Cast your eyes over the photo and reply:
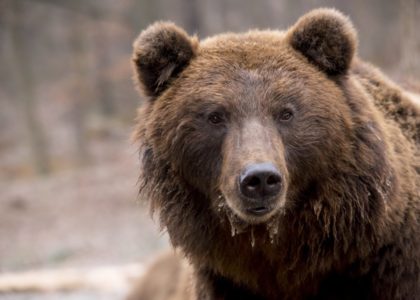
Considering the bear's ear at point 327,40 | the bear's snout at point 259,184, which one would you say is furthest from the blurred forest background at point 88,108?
the bear's snout at point 259,184

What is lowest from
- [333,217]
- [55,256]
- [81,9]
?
[55,256]

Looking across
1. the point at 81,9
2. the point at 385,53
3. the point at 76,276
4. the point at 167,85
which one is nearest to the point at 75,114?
the point at 81,9

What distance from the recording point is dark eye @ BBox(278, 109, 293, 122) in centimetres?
440

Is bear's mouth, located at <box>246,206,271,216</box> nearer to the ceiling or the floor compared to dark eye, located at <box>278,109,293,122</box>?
nearer to the floor

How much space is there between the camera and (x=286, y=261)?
456 centimetres

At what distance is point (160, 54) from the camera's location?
470 cm

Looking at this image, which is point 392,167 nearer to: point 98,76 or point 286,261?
point 286,261

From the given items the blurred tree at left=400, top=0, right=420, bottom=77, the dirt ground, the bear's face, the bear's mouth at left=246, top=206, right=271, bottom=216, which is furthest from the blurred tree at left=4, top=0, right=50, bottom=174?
the bear's mouth at left=246, top=206, right=271, bottom=216

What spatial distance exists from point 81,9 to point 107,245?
28.9 feet

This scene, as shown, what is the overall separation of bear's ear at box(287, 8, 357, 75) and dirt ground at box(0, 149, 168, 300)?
5.99m

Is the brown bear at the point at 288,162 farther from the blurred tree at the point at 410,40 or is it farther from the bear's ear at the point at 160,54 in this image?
the blurred tree at the point at 410,40

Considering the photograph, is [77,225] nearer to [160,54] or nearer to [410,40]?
[410,40]

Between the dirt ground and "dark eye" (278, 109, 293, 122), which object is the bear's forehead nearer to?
"dark eye" (278, 109, 293, 122)

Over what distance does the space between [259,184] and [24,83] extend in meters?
21.5
